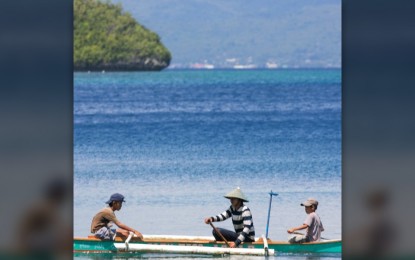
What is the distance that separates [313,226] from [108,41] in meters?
49.8

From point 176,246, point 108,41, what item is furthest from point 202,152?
point 108,41

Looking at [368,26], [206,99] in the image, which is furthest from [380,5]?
[206,99]

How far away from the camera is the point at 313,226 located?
33.1ft

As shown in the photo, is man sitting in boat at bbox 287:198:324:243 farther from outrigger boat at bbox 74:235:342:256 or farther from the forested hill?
the forested hill

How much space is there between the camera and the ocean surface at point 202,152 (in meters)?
18.6

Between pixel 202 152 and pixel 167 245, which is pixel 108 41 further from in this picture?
pixel 167 245

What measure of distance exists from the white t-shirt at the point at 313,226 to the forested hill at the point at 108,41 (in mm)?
46910

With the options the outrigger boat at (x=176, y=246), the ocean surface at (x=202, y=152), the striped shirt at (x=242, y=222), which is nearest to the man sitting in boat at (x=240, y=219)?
the striped shirt at (x=242, y=222)

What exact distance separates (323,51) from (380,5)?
74.8 metres

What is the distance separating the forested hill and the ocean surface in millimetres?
8849

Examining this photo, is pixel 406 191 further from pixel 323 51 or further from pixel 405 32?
pixel 323 51

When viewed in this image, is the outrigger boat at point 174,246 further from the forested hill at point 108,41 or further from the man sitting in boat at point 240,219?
the forested hill at point 108,41

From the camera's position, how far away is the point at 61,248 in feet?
13.1

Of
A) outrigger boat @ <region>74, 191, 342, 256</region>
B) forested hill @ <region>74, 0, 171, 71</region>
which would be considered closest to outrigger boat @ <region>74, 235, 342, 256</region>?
outrigger boat @ <region>74, 191, 342, 256</region>
